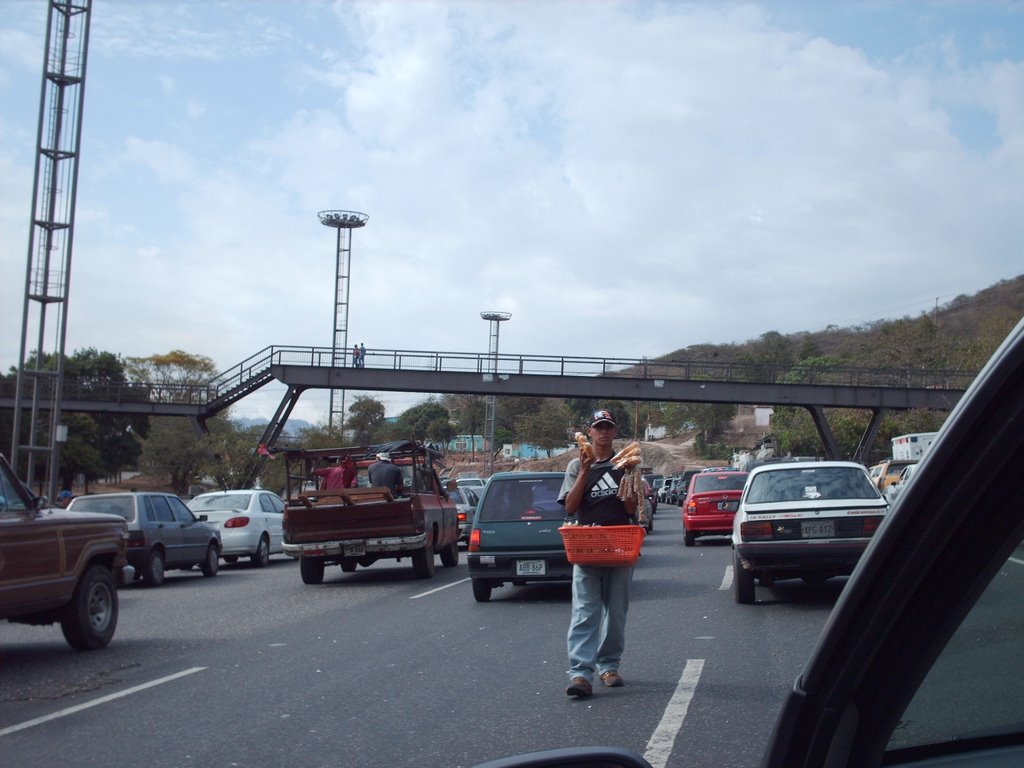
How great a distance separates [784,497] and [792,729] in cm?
1158

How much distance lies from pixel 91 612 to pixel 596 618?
576 cm

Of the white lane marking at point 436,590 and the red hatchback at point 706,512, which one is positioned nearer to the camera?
the white lane marking at point 436,590

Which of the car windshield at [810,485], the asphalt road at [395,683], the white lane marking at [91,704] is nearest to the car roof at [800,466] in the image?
the car windshield at [810,485]

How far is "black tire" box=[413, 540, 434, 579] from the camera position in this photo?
18.0 m

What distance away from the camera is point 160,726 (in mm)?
7586

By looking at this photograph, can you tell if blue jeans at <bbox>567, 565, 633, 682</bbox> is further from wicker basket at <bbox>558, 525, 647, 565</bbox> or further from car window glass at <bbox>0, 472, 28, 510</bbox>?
car window glass at <bbox>0, 472, 28, 510</bbox>

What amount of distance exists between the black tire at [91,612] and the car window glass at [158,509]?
7535 millimetres

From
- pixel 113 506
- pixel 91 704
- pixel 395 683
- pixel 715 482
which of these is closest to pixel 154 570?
pixel 113 506

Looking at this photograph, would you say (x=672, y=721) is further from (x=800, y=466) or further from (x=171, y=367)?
(x=171, y=367)

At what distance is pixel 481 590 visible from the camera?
1446cm

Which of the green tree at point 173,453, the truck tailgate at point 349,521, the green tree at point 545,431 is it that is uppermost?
the green tree at point 545,431

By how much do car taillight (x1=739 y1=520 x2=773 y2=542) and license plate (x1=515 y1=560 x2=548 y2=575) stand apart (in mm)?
2919

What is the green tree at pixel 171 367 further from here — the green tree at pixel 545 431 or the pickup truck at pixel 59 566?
the pickup truck at pixel 59 566

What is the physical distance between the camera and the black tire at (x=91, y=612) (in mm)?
10898
